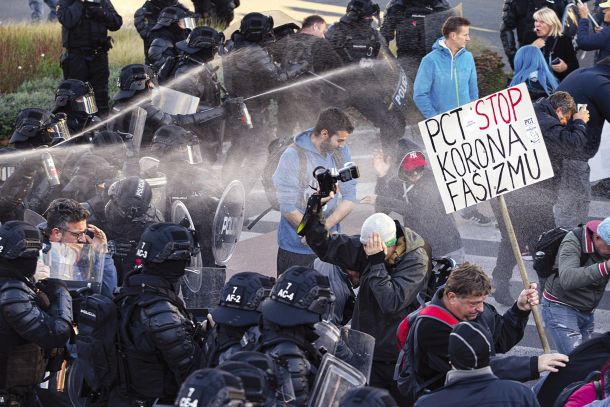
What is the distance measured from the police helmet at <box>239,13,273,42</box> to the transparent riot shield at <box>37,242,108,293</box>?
516 centimetres

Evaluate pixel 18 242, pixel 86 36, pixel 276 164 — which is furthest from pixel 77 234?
pixel 86 36

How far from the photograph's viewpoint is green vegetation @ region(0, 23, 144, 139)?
14870mm

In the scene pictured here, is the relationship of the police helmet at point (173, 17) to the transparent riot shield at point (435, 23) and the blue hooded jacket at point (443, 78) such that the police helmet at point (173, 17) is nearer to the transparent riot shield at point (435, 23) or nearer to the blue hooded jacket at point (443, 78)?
the transparent riot shield at point (435, 23)

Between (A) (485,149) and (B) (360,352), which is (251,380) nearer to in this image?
(B) (360,352)

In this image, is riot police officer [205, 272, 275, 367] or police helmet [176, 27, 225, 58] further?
police helmet [176, 27, 225, 58]

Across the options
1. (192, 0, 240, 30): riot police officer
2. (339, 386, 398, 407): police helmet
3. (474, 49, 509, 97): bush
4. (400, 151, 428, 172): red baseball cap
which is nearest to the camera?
(339, 386, 398, 407): police helmet

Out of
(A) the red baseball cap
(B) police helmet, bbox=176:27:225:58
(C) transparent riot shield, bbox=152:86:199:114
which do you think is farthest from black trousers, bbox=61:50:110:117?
(A) the red baseball cap

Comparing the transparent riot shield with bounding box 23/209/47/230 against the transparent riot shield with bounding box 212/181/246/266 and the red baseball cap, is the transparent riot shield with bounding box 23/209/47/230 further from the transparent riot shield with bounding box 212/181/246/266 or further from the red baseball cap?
the red baseball cap

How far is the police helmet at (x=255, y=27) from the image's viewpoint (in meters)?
12.4

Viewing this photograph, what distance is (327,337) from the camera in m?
6.50

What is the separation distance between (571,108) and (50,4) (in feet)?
36.5

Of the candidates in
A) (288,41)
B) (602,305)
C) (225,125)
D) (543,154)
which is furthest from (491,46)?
(543,154)

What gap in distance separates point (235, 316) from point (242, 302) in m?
0.09

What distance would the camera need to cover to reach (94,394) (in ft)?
23.0
